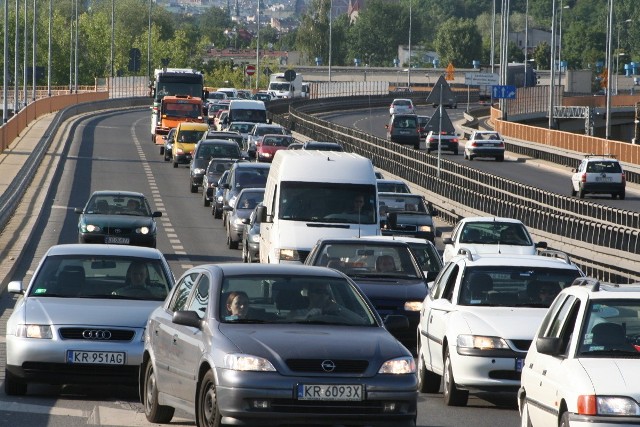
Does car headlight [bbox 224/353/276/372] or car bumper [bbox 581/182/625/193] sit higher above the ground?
car headlight [bbox 224/353/276/372]

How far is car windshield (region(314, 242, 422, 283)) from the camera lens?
2073cm

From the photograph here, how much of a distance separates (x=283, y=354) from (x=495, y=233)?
20.1 m

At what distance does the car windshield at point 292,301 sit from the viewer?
12094mm

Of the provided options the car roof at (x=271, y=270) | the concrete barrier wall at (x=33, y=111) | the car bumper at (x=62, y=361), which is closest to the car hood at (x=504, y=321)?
the car roof at (x=271, y=270)

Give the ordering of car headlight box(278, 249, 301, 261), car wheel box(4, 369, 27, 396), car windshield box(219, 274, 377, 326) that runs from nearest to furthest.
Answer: car windshield box(219, 274, 377, 326), car wheel box(4, 369, 27, 396), car headlight box(278, 249, 301, 261)

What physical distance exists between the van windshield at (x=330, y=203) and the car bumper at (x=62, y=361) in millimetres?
11483

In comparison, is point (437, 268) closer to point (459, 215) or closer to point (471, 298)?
point (471, 298)

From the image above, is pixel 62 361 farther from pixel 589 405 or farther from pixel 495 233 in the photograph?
pixel 495 233

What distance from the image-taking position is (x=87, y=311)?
15336 millimetres

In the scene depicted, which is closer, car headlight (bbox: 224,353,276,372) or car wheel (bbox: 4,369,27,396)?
car headlight (bbox: 224,353,276,372)

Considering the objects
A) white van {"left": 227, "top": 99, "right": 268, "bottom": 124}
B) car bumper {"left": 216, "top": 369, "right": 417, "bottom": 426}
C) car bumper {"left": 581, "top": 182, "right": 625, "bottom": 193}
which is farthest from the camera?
white van {"left": 227, "top": 99, "right": 268, "bottom": 124}

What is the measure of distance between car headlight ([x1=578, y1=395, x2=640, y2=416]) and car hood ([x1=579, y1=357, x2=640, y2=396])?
1.5 inches

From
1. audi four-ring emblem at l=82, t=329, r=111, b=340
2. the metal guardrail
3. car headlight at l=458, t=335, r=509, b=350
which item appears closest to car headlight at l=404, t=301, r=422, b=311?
car headlight at l=458, t=335, r=509, b=350

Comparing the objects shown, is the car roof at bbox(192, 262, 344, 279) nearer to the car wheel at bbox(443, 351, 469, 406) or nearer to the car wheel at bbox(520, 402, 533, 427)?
the car wheel at bbox(520, 402, 533, 427)
